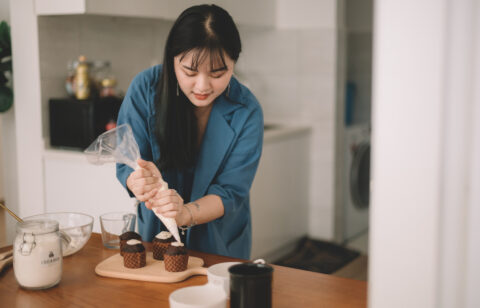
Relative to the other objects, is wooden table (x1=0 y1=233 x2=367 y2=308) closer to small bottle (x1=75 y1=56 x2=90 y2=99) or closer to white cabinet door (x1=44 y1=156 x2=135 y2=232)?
white cabinet door (x1=44 y1=156 x2=135 y2=232)

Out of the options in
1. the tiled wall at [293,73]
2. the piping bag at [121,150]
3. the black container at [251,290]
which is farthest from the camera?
the tiled wall at [293,73]

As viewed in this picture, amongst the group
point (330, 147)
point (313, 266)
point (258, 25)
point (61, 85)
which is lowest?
point (313, 266)

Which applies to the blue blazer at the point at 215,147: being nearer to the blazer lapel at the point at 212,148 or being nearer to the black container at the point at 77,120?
the blazer lapel at the point at 212,148

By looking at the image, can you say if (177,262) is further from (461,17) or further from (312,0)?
(312,0)

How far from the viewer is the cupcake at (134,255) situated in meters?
1.23

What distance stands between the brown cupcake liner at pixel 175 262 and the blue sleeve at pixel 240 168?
0.33m

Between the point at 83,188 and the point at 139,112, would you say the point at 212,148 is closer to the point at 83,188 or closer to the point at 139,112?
the point at 139,112

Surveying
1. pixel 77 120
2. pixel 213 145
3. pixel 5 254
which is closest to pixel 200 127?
pixel 213 145

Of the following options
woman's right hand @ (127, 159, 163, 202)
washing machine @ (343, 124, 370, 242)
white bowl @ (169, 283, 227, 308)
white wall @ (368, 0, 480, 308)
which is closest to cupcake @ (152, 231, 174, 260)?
woman's right hand @ (127, 159, 163, 202)

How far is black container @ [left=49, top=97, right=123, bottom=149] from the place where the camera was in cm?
256

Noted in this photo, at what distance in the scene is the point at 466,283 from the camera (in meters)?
0.56

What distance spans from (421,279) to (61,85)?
245 centimetres

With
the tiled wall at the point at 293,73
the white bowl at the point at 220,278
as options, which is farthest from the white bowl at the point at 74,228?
the tiled wall at the point at 293,73

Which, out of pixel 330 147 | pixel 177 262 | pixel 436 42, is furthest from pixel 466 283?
pixel 330 147
